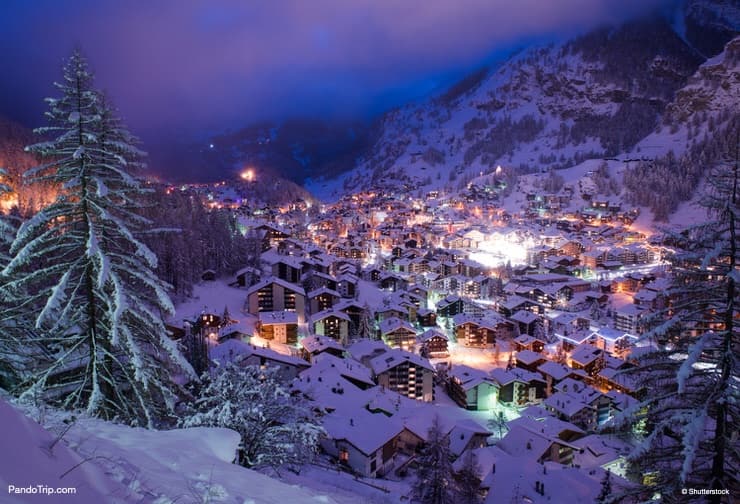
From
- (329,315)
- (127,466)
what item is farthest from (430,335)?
(127,466)

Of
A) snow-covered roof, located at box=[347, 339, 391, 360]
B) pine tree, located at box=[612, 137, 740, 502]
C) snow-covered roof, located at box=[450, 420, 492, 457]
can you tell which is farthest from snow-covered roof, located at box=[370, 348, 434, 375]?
pine tree, located at box=[612, 137, 740, 502]

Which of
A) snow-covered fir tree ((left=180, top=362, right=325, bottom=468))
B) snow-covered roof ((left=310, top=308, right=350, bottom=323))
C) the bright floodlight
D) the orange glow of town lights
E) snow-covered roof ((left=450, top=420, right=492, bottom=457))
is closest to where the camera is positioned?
snow-covered fir tree ((left=180, top=362, right=325, bottom=468))

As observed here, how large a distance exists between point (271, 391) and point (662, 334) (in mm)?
9472

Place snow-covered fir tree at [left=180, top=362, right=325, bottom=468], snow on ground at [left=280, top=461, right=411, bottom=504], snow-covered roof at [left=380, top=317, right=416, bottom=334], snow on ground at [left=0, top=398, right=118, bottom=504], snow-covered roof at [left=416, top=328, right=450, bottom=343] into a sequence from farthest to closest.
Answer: snow-covered roof at [left=416, top=328, right=450, bottom=343] → snow-covered roof at [left=380, top=317, right=416, bottom=334] → snow on ground at [left=280, top=461, right=411, bottom=504] → snow-covered fir tree at [left=180, top=362, right=325, bottom=468] → snow on ground at [left=0, top=398, right=118, bottom=504]

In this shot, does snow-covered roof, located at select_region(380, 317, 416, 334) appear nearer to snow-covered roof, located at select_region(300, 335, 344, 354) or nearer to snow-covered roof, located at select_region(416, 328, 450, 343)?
snow-covered roof, located at select_region(416, 328, 450, 343)

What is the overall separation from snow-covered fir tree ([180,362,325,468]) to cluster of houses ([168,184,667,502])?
1.48m

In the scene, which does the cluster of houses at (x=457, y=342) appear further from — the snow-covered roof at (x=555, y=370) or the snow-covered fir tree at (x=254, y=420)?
the snow-covered fir tree at (x=254, y=420)

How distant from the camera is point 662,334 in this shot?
699cm

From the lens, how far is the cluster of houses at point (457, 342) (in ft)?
84.4

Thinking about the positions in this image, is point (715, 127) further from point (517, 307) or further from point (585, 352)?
point (585, 352)

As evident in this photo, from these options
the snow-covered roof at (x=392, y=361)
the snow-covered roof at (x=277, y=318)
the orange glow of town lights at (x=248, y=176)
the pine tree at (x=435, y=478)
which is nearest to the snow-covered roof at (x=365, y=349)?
the snow-covered roof at (x=392, y=361)

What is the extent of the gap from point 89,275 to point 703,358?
416 inches

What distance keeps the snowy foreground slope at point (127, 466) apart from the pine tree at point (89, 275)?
2127 millimetres

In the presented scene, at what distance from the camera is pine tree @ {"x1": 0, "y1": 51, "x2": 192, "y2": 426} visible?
7594mm
